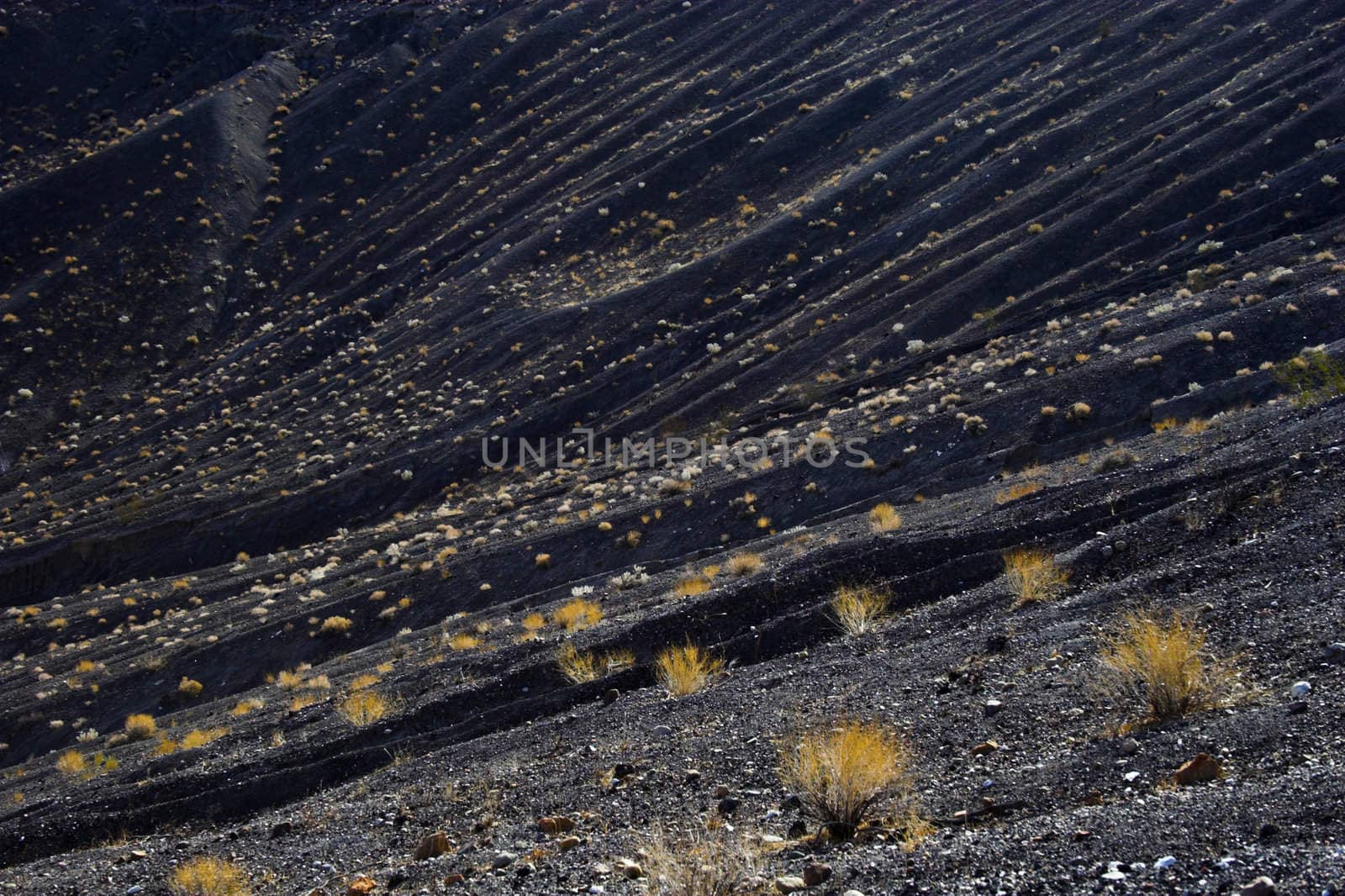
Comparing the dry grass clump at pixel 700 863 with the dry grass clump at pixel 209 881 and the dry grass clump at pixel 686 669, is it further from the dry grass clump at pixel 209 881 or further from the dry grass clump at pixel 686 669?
the dry grass clump at pixel 209 881

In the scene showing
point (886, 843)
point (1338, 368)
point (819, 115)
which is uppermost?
point (819, 115)

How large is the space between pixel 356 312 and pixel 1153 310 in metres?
36.7

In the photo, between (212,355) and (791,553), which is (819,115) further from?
(791,553)

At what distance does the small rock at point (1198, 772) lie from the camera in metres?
5.71

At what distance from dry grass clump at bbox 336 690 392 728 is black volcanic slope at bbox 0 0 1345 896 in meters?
0.19

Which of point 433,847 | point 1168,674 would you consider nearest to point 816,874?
point 1168,674

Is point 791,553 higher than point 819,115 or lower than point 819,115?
lower

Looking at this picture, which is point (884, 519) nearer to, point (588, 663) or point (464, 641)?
point (588, 663)

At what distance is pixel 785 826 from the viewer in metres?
6.73

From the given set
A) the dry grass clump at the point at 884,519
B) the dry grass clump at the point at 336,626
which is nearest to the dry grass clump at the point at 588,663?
the dry grass clump at the point at 884,519

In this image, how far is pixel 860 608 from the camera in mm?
11547

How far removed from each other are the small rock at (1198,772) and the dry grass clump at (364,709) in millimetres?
9642

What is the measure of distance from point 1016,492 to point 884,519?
2.34 metres

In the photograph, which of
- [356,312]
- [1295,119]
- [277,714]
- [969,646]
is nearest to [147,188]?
[356,312]
